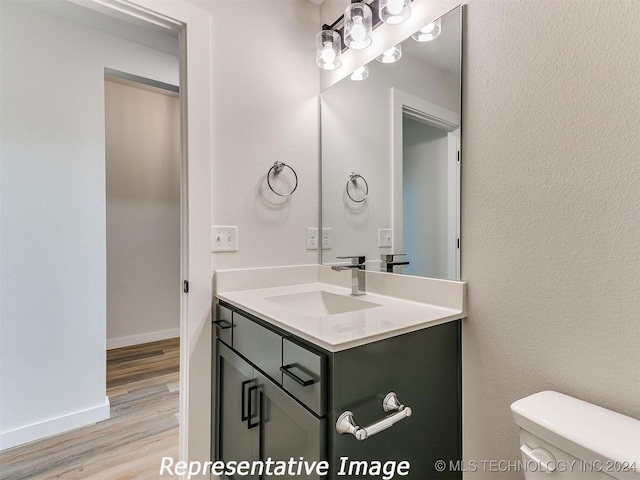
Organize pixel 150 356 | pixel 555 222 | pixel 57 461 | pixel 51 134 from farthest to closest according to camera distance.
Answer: pixel 150 356, pixel 51 134, pixel 57 461, pixel 555 222

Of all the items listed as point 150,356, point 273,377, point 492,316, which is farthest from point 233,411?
point 150,356

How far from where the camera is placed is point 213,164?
1447 mm

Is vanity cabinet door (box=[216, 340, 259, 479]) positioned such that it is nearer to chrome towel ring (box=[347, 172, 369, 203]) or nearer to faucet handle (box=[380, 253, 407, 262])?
faucet handle (box=[380, 253, 407, 262])

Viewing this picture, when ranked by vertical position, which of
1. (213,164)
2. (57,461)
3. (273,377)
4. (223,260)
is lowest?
(57,461)

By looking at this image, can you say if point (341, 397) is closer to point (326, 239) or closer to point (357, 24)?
point (326, 239)

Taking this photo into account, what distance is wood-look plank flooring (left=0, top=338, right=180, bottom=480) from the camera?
1525 millimetres

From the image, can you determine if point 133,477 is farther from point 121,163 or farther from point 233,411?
point 121,163

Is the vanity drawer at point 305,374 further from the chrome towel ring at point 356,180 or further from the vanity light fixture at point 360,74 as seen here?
the vanity light fixture at point 360,74

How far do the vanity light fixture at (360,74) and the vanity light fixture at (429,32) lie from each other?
0.30 m

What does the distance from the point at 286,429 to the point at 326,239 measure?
977 millimetres

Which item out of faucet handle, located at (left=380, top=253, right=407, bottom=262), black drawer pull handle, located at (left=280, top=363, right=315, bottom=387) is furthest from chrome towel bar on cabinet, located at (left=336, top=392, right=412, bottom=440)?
faucet handle, located at (left=380, top=253, right=407, bottom=262)

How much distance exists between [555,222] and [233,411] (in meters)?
1.30

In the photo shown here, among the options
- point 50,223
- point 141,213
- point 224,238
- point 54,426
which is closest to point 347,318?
point 224,238

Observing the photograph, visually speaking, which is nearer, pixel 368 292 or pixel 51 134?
pixel 368 292
